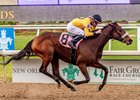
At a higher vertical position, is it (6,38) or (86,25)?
(86,25)

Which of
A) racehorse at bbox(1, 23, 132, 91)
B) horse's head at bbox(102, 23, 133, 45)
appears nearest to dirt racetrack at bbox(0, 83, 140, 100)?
racehorse at bbox(1, 23, 132, 91)

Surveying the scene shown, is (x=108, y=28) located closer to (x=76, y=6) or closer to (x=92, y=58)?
(x=92, y=58)

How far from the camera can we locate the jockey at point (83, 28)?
30.0 ft

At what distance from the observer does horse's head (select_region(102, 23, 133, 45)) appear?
9109mm

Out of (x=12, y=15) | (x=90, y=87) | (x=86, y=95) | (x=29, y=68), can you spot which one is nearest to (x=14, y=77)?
(x=29, y=68)

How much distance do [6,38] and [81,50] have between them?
2.71 meters

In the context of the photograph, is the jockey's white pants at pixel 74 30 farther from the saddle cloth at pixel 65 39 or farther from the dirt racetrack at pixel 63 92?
the dirt racetrack at pixel 63 92

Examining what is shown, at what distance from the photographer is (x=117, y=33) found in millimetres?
9188

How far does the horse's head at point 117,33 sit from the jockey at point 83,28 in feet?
0.55

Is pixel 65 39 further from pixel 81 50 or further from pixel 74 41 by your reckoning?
pixel 81 50

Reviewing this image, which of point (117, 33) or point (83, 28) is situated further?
point (83, 28)

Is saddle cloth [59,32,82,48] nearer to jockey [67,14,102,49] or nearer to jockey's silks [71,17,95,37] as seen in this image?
jockey [67,14,102,49]

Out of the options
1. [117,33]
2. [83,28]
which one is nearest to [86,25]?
[83,28]

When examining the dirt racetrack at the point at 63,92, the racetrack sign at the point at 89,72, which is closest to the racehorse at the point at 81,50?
the dirt racetrack at the point at 63,92
